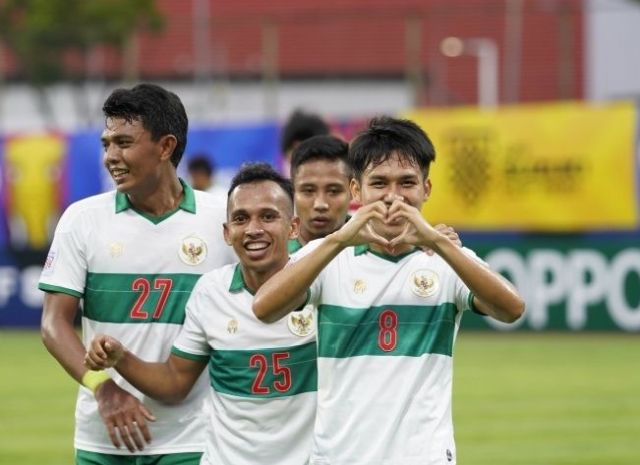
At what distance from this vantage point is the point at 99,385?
6293 mm

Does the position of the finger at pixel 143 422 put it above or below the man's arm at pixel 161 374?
below

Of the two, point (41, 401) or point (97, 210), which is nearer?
point (97, 210)

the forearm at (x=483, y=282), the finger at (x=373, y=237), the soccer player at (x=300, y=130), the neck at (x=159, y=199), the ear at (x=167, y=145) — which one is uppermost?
the soccer player at (x=300, y=130)

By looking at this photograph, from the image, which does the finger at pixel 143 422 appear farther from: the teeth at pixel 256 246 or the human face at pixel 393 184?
the human face at pixel 393 184

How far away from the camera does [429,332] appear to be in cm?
586

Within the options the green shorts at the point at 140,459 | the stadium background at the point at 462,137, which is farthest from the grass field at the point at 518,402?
the green shorts at the point at 140,459

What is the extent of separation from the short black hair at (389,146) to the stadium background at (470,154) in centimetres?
580

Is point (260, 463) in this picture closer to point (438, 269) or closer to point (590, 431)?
point (438, 269)

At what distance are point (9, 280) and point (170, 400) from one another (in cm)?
1783

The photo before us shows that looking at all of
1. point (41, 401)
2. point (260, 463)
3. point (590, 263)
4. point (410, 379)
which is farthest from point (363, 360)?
point (590, 263)

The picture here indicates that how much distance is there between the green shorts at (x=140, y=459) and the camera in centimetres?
666

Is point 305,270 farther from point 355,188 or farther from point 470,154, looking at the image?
point 470,154

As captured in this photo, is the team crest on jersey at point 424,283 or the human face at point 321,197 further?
the human face at point 321,197

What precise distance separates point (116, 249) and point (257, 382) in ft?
2.83
